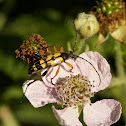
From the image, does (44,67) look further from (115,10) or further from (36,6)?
(36,6)

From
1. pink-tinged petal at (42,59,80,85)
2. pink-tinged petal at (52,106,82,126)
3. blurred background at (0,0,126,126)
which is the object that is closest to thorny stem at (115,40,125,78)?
blurred background at (0,0,126,126)

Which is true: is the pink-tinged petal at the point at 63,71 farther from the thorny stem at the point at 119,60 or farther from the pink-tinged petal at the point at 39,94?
the thorny stem at the point at 119,60

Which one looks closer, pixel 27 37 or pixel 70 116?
pixel 70 116

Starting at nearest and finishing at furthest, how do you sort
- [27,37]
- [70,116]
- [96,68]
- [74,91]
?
[70,116]
[74,91]
[96,68]
[27,37]

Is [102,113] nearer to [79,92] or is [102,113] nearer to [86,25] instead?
[79,92]

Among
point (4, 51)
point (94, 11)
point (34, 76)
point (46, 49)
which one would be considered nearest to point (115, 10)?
point (94, 11)

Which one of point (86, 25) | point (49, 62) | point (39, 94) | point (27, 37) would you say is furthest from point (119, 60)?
point (27, 37)
